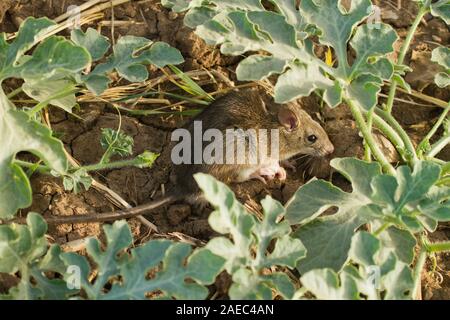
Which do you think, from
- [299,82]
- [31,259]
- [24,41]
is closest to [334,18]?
[299,82]

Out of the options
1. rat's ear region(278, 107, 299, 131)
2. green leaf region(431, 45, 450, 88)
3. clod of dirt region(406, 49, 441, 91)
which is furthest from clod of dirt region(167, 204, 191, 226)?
clod of dirt region(406, 49, 441, 91)

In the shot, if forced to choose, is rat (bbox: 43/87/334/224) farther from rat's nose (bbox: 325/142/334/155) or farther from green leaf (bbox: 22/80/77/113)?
green leaf (bbox: 22/80/77/113)

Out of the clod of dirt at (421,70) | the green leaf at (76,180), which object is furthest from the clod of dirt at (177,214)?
the clod of dirt at (421,70)

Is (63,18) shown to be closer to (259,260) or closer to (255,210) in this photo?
(255,210)

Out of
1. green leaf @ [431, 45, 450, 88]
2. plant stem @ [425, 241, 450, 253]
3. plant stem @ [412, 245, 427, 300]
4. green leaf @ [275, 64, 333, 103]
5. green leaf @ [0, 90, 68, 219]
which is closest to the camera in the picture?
green leaf @ [0, 90, 68, 219]

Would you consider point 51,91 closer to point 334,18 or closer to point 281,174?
point 281,174

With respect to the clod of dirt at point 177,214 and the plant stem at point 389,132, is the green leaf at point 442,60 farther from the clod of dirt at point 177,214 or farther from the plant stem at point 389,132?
the clod of dirt at point 177,214
